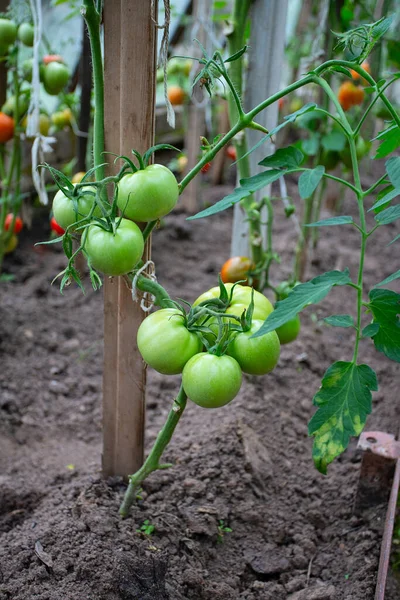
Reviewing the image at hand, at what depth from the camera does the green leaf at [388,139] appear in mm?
1027

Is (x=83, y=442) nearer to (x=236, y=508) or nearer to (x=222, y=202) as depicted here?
(x=236, y=508)

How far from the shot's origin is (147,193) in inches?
39.4

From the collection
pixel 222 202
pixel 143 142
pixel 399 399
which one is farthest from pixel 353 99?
pixel 222 202

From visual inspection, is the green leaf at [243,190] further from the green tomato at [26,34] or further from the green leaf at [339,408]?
the green tomato at [26,34]

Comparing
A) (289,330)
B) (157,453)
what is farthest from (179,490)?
(289,330)

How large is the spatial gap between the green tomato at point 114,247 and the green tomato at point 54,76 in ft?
3.91

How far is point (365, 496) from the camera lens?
1.52 metres

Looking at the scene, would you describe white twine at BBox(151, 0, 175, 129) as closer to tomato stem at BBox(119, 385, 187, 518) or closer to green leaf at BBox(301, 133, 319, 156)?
tomato stem at BBox(119, 385, 187, 518)

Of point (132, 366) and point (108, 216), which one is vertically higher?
point (108, 216)

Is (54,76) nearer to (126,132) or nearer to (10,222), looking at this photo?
(10,222)

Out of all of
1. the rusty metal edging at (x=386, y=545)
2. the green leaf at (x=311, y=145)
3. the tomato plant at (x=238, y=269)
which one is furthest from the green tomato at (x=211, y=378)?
the green leaf at (x=311, y=145)

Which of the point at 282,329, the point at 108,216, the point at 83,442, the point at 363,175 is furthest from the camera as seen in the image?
the point at 363,175

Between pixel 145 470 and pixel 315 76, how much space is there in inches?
33.0

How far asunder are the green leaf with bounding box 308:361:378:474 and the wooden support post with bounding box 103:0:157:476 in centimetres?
45
